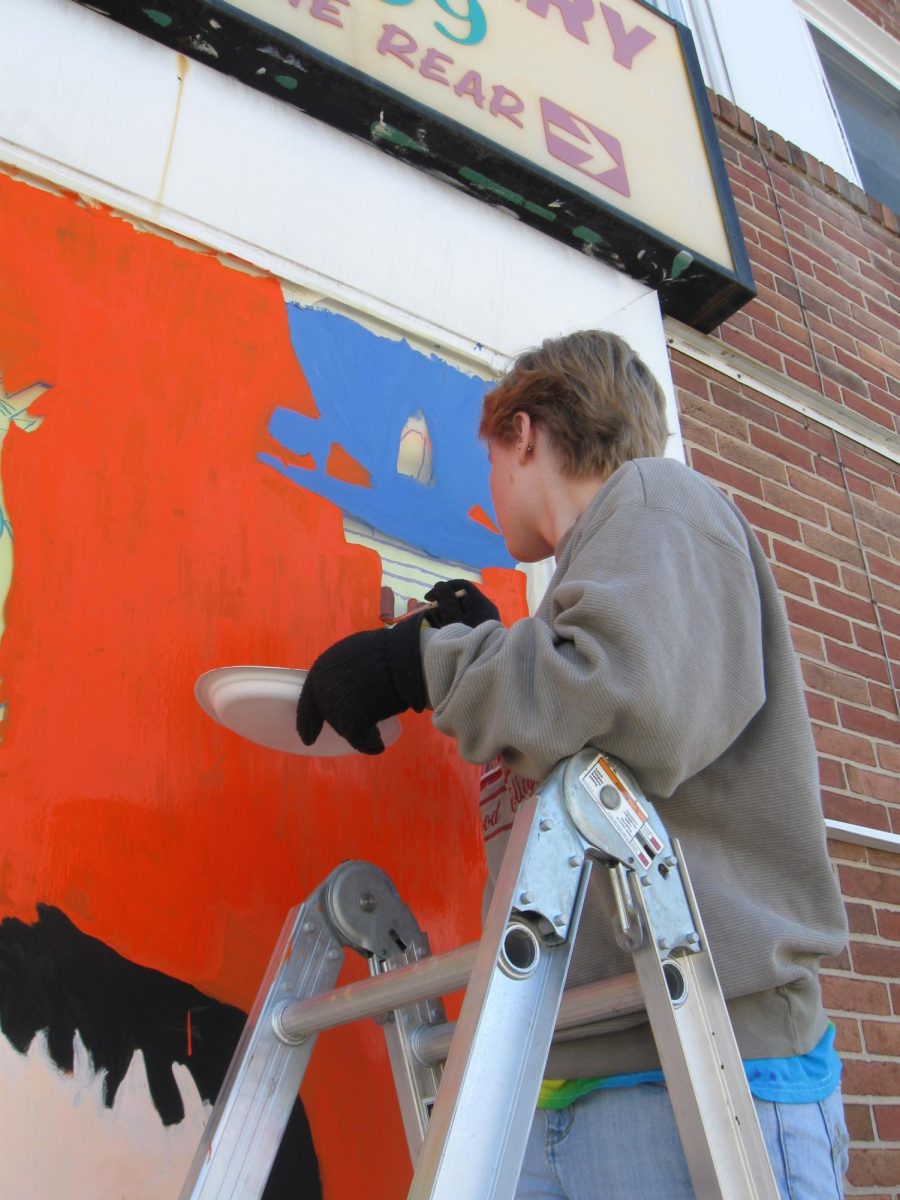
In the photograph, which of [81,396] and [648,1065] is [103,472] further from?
[648,1065]

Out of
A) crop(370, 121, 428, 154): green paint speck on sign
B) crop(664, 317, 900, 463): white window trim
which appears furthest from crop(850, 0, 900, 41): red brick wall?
crop(370, 121, 428, 154): green paint speck on sign

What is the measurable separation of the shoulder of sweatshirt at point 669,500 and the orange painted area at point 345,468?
0.73m

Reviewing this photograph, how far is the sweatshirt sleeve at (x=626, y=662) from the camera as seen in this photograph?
3.58 feet

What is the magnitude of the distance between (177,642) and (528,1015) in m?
0.93

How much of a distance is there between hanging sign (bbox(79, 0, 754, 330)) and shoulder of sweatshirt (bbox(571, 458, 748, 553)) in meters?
1.41

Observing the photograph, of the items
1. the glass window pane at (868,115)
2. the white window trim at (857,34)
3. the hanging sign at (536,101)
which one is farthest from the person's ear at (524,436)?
the white window trim at (857,34)

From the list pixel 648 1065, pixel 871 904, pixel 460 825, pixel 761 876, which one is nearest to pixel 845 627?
pixel 871 904

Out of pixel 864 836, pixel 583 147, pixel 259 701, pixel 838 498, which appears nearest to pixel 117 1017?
pixel 259 701

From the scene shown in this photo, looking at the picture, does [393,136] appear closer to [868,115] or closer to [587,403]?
[587,403]

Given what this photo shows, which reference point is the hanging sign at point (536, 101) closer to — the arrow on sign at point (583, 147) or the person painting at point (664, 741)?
the arrow on sign at point (583, 147)

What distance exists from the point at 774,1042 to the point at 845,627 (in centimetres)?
193

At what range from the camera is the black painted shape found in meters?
1.36

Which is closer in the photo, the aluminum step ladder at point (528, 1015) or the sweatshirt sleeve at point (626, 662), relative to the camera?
the aluminum step ladder at point (528, 1015)

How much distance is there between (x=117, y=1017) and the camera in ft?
4.64
